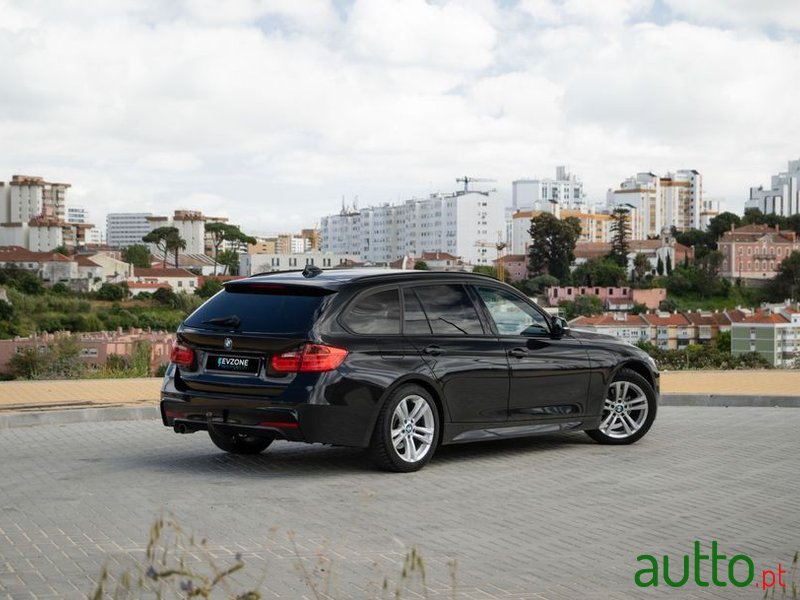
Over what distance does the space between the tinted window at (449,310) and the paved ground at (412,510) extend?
1104 mm

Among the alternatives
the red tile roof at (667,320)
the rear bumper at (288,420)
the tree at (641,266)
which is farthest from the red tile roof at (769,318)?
the rear bumper at (288,420)

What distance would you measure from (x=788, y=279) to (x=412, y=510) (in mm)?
157749

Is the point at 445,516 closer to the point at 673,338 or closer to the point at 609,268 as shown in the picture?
the point at 673,338

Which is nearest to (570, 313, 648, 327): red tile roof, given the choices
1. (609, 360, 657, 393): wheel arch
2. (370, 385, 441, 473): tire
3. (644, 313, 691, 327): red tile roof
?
(644, 313, 691, 327): red tile roof

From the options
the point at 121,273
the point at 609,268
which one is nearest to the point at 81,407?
the point at 121,273

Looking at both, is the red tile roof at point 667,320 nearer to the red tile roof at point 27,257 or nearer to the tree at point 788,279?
the tree at point 788,279

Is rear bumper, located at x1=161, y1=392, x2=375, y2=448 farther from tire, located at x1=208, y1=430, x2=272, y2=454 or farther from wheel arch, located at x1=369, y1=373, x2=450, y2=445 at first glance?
tire, located at x1=208, y1=430, x2=272, y2=454

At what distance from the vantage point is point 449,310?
1002 centimetres

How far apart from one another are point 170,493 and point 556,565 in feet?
10.4

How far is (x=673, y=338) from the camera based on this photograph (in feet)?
299

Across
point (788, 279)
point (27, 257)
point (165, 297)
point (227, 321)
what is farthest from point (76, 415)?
point (788, 279)

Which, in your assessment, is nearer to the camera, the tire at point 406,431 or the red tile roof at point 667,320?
the tire at point 406,431

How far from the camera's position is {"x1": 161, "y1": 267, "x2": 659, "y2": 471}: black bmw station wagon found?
9031 millimetres

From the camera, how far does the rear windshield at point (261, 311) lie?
9.20 metres
